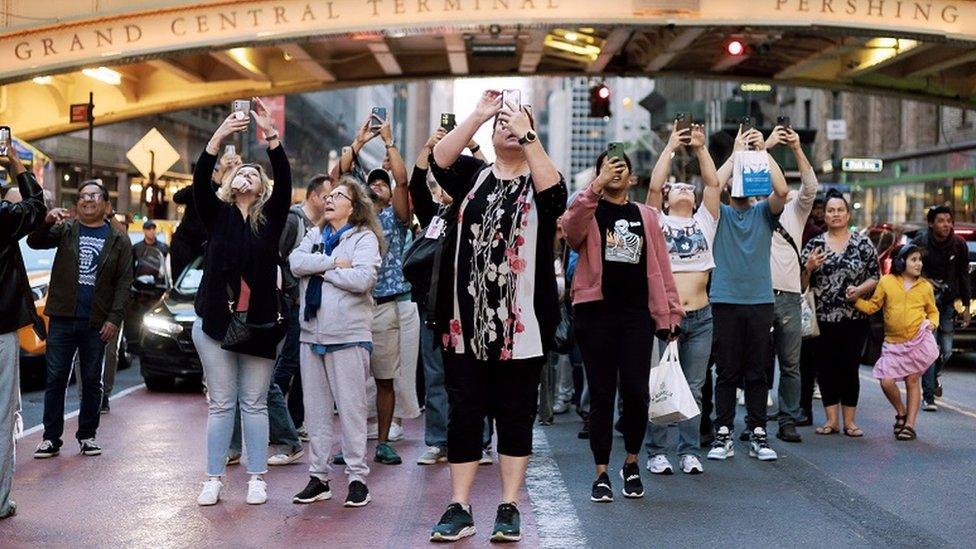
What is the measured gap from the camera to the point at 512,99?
668cm

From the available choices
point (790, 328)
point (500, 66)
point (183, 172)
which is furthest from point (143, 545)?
point (183, 172)

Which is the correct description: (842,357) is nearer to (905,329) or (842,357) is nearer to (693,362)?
(905,329)

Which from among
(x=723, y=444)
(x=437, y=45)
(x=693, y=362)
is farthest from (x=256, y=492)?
(x=437, y=45)

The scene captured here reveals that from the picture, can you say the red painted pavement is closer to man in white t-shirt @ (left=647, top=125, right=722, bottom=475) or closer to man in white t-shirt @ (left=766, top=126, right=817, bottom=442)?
man in white t-shirt @ (left=647, top=125, right=722, bottom=475)

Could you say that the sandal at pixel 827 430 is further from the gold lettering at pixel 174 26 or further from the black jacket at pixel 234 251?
the gold lettering at pixel 174 26

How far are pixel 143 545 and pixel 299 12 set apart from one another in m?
15.1

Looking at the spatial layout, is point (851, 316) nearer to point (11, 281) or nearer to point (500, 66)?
point (11, 281)

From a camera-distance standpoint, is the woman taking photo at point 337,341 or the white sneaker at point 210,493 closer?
the white sneaker at point 210,493

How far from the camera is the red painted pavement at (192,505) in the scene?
23.1 feet

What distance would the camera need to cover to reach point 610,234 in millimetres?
8055

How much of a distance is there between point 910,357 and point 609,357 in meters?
4.20

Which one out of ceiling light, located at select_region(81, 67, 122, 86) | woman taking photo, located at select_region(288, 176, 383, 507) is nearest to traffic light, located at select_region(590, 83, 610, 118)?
ceiling light, located at select_region(81, 67, 122, 86)

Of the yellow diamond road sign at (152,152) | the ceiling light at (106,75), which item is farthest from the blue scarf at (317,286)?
the ceiling light at (106,75)

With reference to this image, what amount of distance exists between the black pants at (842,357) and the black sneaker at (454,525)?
5149mm
